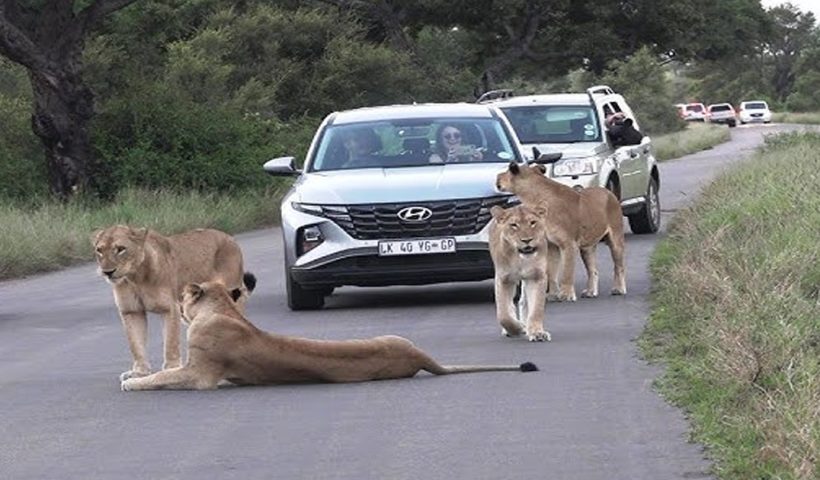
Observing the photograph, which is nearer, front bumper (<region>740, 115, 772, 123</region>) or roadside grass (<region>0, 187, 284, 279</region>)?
roadside grass (<region>0, 187, 284, 279</region>)

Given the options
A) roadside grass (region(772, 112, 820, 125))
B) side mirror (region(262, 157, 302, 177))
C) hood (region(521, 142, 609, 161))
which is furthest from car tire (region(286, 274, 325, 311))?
roadside grass (region(772, 112, 820, 125))

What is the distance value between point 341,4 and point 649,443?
44321 millimetres

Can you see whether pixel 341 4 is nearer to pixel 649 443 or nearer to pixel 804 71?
pixel 649 443

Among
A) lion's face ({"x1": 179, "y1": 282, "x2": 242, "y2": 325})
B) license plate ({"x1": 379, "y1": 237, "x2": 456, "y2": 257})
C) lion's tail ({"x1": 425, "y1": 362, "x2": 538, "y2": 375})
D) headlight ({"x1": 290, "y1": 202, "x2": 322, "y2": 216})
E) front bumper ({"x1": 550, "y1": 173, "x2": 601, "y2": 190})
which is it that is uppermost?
lion's face ({"x1": 179, "y1": 282, "x2": 242, "y2": 325})

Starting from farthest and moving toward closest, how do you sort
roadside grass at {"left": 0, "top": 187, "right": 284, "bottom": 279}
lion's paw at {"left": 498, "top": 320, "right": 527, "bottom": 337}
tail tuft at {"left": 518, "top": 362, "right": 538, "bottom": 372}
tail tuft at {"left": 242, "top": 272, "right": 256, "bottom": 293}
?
roadside grass at {"left": 0, "top": 187, "right": 284, "bottom": 279}, lion's paw at {"left": 498, "top": 320, "right": 527, "bottom": 337}, tail tuft at {"left": 242, "top": 272, "right": 256, "bottom": 293}, tail tuft at {"left": 518, "top": 362, "right": 538, "bottom": 372}

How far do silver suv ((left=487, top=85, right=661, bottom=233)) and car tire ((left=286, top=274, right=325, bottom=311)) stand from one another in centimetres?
573

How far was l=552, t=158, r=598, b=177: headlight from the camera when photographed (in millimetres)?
21141

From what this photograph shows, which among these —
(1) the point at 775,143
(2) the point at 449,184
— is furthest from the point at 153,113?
(2) the point at 449,184

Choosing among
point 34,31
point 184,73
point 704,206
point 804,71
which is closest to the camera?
point 704,206

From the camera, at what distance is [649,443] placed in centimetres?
860

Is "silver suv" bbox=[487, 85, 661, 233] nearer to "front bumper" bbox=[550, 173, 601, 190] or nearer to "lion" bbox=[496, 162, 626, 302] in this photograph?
"front bumper" bbox=[550, 173, 601, 190]

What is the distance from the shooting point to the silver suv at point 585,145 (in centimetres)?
2125

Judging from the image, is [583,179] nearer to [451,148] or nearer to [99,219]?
[451,148]

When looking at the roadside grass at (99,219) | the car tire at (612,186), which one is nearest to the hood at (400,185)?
the car tire at (612,186)
